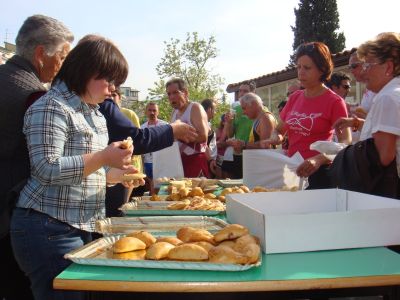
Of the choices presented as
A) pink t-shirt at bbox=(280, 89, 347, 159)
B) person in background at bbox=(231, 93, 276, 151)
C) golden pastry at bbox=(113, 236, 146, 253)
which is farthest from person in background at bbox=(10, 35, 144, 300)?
person in background at bbox=(231, 93, 276, 151)

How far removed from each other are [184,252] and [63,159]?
548mm

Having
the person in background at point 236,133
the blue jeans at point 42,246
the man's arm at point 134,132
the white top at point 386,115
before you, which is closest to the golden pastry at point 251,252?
the blue jeans at point 42,246

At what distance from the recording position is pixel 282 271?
1.11m

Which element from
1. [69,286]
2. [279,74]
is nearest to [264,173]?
[69,286]

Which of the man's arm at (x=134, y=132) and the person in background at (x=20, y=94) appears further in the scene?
the man's arm at (x=134, y=132)

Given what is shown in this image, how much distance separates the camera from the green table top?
3.47 feet

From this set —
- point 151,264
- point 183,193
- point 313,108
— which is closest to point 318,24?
point 313,108

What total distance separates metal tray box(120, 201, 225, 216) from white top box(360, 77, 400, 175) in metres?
0.78

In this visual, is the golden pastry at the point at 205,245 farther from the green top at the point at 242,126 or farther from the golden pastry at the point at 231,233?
the green top at the point at 242,126

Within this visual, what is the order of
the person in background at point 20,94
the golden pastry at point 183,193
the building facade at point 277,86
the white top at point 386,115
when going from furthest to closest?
1. the building facade at point 277,86
2. the golden pastry at point 183,193
3. the white top at point 386,115
4. the person in background at point 20,94

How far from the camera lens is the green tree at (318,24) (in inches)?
904

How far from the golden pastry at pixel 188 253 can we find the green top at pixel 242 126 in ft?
13.9

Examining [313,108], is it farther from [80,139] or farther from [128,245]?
[128,245]

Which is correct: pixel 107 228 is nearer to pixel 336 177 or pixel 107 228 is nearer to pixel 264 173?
pixel 336 177
